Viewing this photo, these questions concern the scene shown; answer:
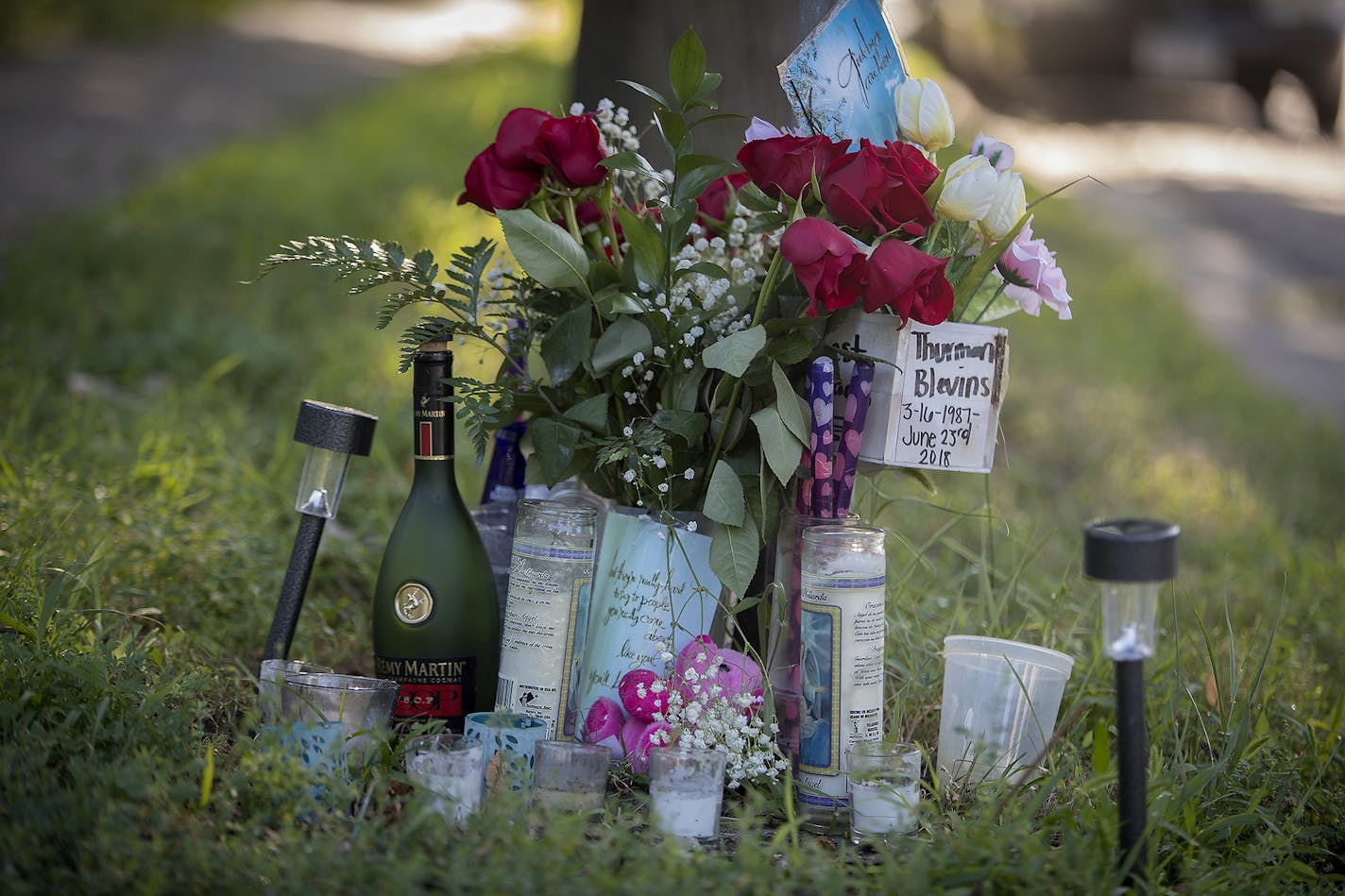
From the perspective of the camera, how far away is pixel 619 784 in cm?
169

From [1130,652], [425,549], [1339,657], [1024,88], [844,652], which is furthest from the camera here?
[1024,88]

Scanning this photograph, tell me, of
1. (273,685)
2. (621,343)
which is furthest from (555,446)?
(273,685)

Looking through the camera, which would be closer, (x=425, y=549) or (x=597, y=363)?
(x=597, y=363)

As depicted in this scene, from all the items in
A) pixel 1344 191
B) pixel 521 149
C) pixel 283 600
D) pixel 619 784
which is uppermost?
pixel 1344 191

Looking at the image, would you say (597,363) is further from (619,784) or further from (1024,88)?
(1024,88)

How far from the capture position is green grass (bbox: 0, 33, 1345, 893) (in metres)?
1.36

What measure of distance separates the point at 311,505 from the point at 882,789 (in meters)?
0.95

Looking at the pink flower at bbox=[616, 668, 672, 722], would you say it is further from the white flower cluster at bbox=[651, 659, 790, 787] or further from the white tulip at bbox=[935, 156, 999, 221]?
the white tulip at bbox=[935, 156, 999, 221]

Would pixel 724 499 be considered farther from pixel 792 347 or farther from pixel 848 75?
pixel 848 75

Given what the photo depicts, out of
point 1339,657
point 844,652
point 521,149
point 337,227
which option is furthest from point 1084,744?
point 337,227

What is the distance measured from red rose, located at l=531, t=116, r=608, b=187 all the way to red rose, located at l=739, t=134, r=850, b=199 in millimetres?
197

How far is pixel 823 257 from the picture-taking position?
1.50 meters

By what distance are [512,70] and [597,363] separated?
7483 millimetres

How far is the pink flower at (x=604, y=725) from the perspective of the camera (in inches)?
65.6
